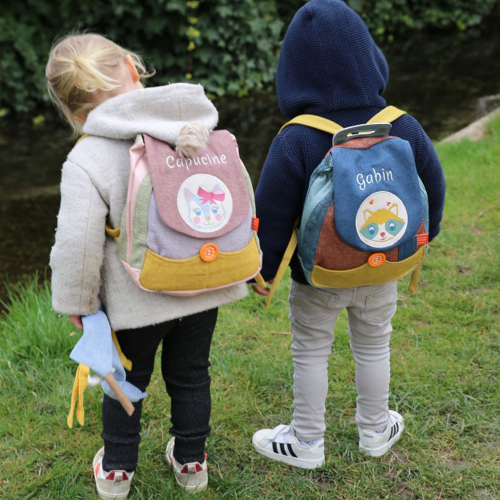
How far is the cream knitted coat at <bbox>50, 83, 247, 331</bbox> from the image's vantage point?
5.98 feet

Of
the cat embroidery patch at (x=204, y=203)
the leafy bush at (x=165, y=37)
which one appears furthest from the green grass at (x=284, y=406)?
the leafy bush at (x=165, y=37)

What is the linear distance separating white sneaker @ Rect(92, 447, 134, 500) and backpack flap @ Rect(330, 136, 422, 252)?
1.00 metres

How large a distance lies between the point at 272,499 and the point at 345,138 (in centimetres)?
114

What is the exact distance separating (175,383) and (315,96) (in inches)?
37.6

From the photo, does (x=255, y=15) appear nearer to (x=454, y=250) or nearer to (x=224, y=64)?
(x=224, y=64)

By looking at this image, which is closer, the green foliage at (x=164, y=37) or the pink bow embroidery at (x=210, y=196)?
the pink bow embroidery at (x=210, y=196)

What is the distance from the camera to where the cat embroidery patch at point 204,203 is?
1844 mm

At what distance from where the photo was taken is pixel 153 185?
1810 mm

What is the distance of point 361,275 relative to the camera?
2062mm

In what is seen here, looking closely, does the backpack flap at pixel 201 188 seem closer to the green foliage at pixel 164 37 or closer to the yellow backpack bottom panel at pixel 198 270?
the yellow backpack bottom panel at pixel 198 270

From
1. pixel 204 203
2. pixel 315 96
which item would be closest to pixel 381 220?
pixel 315 96

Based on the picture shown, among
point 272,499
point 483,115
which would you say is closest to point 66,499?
point 272,499

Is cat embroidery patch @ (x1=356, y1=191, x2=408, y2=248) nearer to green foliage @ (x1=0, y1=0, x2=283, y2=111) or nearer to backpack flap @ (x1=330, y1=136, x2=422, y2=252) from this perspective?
backpack flap @ (x1=330, y1=136, x2=422, y2=252)

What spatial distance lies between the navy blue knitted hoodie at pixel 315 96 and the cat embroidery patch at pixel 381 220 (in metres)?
0.20
